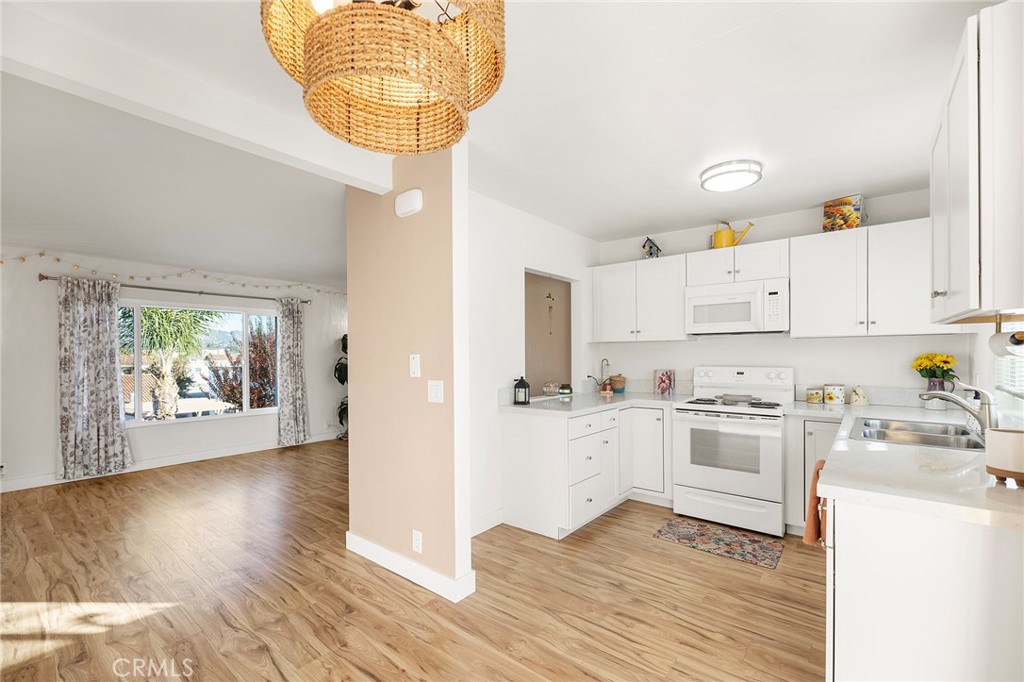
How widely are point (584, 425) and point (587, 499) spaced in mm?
557

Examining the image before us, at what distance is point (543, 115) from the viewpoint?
7.50 ft

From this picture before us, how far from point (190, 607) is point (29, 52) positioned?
2509 millimetres

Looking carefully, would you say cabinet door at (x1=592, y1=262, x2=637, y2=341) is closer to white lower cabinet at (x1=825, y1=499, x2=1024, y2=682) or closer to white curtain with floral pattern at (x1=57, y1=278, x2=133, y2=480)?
white lower cabinet at (x1=825, y1=499, x2=1024, y2=682)

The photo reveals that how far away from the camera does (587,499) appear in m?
3.39

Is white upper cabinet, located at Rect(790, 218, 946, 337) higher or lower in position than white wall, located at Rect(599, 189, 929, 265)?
lower

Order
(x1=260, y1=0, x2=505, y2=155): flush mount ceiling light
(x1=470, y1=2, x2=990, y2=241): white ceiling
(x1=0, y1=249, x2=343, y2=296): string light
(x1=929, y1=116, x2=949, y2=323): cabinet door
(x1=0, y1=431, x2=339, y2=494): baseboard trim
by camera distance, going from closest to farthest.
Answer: (x1=260, y1=0, x2=505, y2=155): flush mount ceiling light
(x1=929, y1=116, x2=949, y2=323): cabinet door
(x1=470, y1=2, x2=990, y2=241): white ceiling
(x1=0, y1=431, x2=339, y2=494): baseboard trim
(x1=0, y1=249, x2=343, y2=296): string light

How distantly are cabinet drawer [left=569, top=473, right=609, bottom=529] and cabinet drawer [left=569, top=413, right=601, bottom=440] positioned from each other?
0.35 metres

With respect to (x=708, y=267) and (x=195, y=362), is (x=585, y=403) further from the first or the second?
(x=195, y=362)

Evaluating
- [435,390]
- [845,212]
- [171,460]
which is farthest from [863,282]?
[171,460]

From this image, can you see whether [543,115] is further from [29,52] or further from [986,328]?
[986,328]

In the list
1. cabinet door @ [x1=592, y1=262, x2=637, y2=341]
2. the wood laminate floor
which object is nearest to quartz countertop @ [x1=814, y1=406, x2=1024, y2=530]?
the wood laminate floor

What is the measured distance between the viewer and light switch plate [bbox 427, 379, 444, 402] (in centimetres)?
248

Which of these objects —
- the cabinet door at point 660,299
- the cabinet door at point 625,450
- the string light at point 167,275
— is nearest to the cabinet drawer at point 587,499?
the cabinet door at point 625,450

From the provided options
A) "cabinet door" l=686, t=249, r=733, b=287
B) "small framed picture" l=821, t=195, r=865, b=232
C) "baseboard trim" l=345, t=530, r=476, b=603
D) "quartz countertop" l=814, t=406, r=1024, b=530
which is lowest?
"baseboard trim" l=345, t=530, r=476, b=603
